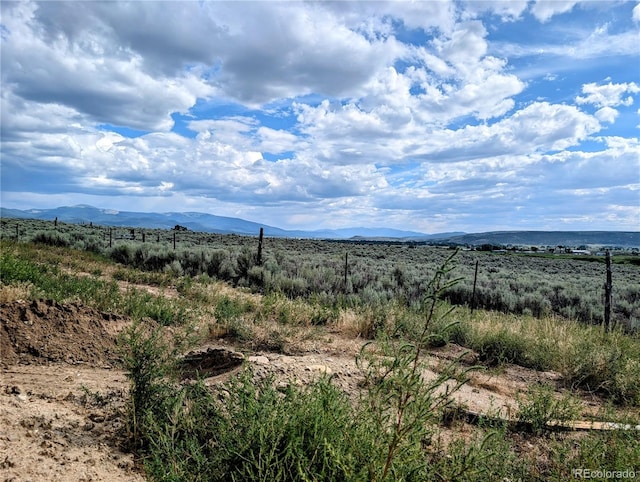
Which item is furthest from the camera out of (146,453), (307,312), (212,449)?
(307,312)

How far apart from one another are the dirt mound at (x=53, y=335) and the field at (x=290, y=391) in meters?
0.03

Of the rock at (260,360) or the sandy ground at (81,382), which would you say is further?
the rock at (260,360)

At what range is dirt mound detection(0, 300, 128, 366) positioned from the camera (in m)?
6.38

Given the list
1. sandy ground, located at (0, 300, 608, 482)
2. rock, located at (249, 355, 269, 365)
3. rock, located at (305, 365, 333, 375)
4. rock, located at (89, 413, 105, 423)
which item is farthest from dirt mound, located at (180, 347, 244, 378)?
rock, located at (89, 413, 105, 423)

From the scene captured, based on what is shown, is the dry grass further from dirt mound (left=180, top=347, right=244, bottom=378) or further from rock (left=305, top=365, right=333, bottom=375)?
rock (left=305, top=365, right=333, bottom=375)

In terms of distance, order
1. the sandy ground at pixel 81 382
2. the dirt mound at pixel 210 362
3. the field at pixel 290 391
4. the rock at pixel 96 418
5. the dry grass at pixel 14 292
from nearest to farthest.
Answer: the field at pixel 290 391 < the sandy ground at pixel 81 382 < the rock at pixel 96 418 < the dirt mound at pixel 210 362 < the dry grass at pixel 14 292

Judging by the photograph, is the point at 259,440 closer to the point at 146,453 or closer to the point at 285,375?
the point at 146,453

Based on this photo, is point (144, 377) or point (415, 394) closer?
point (415, 394)

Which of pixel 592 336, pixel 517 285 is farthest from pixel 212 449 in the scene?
pixel 517 285

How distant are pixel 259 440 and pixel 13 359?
16.0ft

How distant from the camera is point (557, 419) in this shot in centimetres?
516

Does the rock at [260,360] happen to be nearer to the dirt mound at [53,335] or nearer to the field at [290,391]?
the field at [290,391]

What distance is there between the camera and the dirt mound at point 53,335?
6382 mm

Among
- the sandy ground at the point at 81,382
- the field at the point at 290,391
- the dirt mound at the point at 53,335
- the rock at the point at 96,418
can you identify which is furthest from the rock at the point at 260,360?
the dirt mound at the point at 53,335
